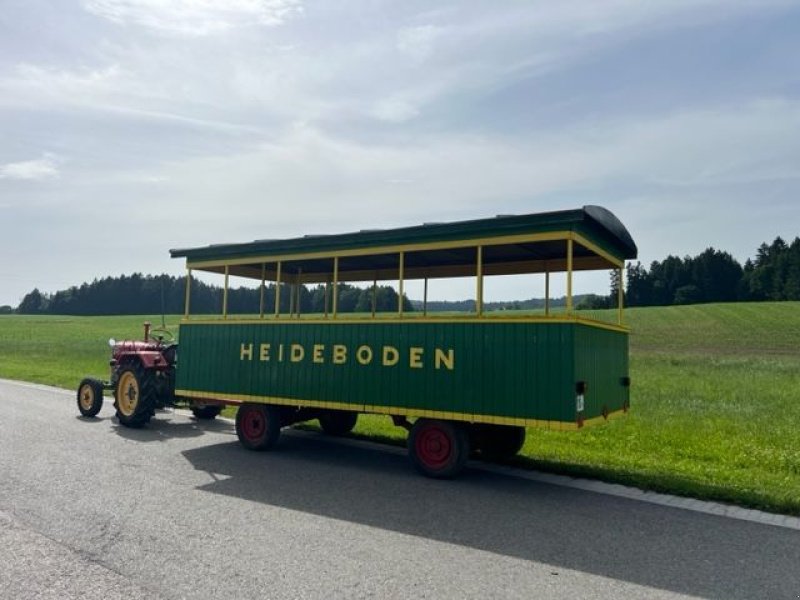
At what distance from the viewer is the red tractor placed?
446 inches

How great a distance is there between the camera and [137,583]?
434cm

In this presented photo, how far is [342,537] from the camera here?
17.9 feet

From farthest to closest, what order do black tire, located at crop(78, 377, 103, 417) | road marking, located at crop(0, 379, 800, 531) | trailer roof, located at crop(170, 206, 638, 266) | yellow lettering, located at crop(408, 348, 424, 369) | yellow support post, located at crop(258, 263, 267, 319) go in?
black tire, located at crop(78, 377, 103, 417)
yellow support post, located at crop(258, 263, 267, 319)
yellow lettering, located at crop(408, 348, 424, 369)
trailer roof, located at crop(170, 206, 638, 266)
road marking, located at crop(0, 379, 800, 531)

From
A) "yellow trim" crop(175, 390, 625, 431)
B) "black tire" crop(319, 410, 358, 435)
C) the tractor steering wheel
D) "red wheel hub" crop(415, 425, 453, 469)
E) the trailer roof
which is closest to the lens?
"yellow trim" crop(175, 390, 625, 431)

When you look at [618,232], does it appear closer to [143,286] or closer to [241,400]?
[241,400]

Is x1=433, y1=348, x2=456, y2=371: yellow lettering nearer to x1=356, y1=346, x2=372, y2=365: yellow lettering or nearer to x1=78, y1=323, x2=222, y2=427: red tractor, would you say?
x1=356, y1=346, x2=372, y2=365: yellow lettering

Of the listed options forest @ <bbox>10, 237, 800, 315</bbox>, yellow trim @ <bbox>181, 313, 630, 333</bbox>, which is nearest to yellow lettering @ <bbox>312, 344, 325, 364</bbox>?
yellow trim @ <bbox>181, 313, 630, 333</bbox>

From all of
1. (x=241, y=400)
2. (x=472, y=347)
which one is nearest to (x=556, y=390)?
(x=472, y=347)

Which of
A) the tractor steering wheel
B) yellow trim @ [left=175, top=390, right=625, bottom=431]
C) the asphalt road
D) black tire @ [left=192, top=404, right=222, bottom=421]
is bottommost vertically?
the asphalt road

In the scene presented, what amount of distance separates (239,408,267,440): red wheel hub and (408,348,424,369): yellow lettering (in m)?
2.86

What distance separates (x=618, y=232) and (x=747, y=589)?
197 inches

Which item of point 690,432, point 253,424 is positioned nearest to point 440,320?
point 253,424

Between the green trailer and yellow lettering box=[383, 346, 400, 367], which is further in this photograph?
yellow lettering box=[383, 346, 400, 367]

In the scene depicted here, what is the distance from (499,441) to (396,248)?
3.14m
